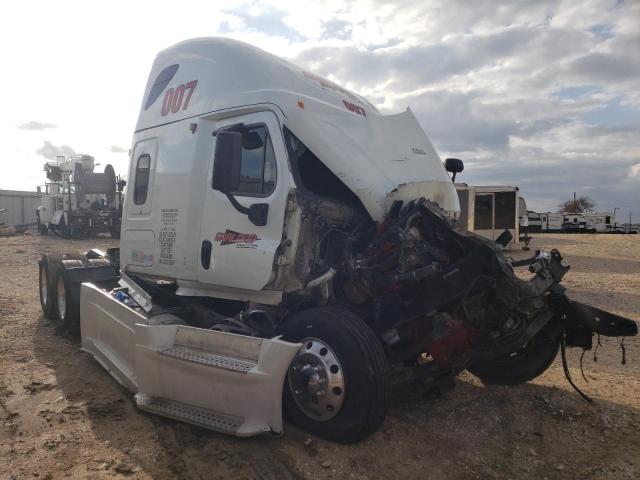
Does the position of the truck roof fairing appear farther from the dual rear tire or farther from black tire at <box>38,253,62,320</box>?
black tire at <box>38,253,62,320</box>

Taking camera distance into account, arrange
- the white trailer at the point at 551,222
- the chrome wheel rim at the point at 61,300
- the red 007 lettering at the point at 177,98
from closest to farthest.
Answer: the red 007 lettering at the point at 177,98
the chrome wheel rim at the point at 61,300
the white trailer at the point at 551,222

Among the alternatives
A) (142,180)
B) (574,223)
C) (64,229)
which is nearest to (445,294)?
(142,180)

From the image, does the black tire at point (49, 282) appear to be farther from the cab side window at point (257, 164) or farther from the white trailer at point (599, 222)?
the white trailer at point (599, 222)

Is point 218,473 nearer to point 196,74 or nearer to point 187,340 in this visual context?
point 187,340

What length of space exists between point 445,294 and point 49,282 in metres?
6.69

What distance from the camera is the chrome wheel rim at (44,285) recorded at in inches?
322

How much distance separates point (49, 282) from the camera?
809 centimetres

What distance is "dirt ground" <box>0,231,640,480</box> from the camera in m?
3.64

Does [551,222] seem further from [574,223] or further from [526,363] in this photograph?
[526,363]

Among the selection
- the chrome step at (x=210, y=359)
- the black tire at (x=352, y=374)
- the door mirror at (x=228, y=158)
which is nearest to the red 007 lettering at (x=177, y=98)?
the door mirror at (x=228, y=158)

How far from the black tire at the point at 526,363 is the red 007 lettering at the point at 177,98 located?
13.4ft

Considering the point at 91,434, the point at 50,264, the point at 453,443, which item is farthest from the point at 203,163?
the point at 50,264

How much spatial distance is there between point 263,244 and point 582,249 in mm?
22298

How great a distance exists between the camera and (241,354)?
13.1 ft
